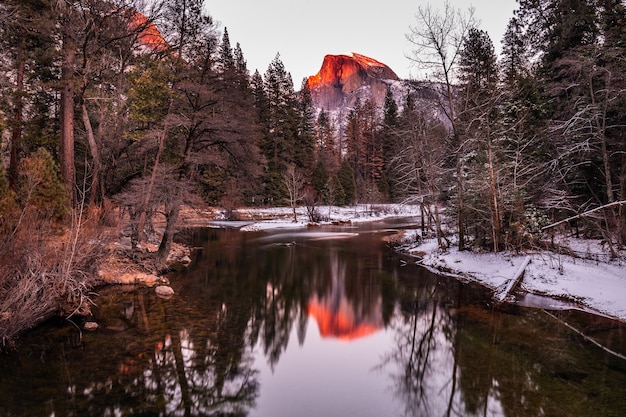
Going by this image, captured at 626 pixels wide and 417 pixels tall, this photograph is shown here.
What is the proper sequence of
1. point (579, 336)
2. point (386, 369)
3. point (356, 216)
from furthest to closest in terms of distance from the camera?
point (356, 216) → point (579, 336) → point (386, 369)

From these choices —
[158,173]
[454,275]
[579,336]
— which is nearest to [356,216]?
[454,275]

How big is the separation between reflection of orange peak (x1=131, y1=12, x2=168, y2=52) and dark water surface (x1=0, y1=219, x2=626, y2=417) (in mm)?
9410

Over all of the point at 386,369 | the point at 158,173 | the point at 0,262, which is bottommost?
the point at 386,369

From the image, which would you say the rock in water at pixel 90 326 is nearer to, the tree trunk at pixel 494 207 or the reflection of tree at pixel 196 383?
the reflection of tree at pixel 196 383

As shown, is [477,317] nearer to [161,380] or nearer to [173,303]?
[161,380]

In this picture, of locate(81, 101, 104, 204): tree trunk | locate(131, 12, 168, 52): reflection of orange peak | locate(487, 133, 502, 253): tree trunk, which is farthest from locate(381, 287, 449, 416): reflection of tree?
locate(131, 12, 168, 52): reflection of orange peak

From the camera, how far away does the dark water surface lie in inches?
Answer: 225

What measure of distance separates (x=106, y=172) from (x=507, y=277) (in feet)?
54.8

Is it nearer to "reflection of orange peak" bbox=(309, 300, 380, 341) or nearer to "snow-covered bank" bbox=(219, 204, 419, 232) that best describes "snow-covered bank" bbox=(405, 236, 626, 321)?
"reflection of orange peak" bbox=(309, 300, 380, 341)

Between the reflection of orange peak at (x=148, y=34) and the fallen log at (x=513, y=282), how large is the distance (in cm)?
1506

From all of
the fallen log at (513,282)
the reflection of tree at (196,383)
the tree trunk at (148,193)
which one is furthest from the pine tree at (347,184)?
the reflection of tree at (196,383)

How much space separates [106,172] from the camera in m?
16.2

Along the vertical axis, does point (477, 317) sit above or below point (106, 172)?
below

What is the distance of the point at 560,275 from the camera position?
1193cm
